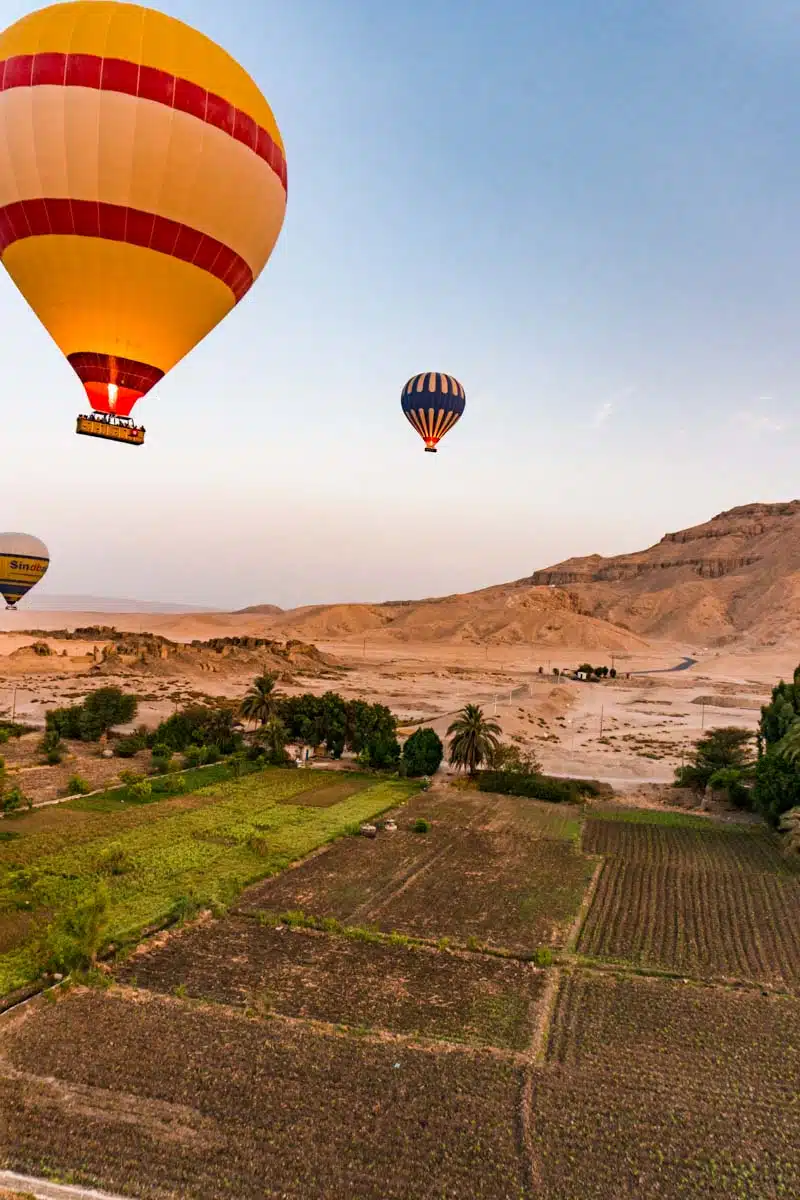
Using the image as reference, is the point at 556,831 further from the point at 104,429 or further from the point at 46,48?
the point at 46,48

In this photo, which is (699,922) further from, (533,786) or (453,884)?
(533,786)

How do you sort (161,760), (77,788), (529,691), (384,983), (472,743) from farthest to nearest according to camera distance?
(529,691) < (161,760) < (472,743) < (77,788) < (384,983)

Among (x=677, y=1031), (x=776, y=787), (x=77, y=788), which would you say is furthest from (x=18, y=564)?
(x=677, y=1031)

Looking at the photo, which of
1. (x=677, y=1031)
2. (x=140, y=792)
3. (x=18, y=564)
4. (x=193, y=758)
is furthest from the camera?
(x=18, y=564)

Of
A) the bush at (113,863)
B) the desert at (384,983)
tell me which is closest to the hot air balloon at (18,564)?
the desert at (384,983)

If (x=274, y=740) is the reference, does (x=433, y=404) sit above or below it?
above

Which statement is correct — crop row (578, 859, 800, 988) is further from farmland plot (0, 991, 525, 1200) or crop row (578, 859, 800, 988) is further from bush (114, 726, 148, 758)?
bush (114, 726, 148, 758)

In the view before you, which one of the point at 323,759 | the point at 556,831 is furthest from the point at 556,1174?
the point at 323,759
